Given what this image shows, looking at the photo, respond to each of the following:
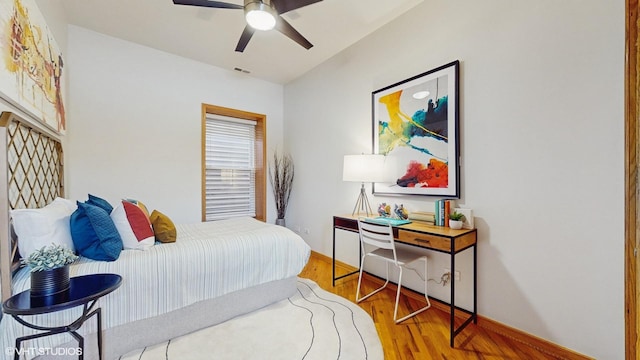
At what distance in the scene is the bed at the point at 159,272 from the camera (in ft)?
4.42

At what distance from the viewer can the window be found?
3854 millimetres

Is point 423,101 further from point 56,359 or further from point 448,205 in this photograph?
point 56,359

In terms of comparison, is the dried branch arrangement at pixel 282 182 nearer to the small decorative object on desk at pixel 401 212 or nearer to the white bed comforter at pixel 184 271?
the white bed comforter at pixel 184 271

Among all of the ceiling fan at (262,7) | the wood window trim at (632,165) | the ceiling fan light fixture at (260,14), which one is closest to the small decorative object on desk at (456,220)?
the wood window trim at (632,165)

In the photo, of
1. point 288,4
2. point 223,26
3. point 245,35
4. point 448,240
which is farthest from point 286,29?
point 448,240

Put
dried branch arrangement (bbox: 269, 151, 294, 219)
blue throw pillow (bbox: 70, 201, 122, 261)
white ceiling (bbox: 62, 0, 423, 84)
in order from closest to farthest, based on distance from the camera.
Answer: blue throw pillow (bbox: 70, 201, 122, 261), white ceiling (bbox: 62, 0, 423, 84), dried branch arrangement (bbox: 269, 151, 294, 219)

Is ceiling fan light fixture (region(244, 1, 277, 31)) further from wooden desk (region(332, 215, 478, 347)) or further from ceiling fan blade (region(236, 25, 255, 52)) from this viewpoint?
wooden desk (region(332, 215, 478, 347))

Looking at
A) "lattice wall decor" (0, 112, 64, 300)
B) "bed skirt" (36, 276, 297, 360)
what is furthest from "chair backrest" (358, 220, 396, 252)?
"lattice wall decor" (0, 112, 64, 300)

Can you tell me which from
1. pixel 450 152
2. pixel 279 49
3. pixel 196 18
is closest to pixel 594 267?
pixel 450 152

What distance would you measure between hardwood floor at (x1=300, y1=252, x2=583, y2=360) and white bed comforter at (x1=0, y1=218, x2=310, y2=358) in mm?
865

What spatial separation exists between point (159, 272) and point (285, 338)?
97 cm

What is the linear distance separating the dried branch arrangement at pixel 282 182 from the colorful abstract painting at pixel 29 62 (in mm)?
2617

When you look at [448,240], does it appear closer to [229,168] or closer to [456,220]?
[456,220]

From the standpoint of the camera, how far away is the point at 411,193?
8.18ft
